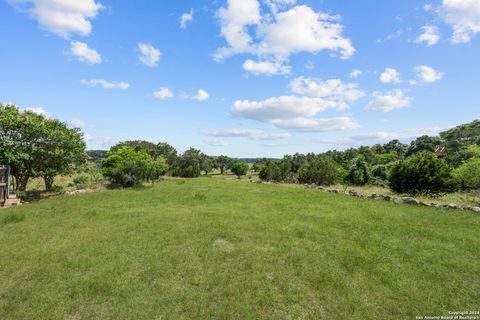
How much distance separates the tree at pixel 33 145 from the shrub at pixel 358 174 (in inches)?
1122

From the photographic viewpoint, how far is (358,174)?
29719 millimetres

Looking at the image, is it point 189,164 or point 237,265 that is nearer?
point 237,265

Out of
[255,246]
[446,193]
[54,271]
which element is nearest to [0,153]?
[54,271]

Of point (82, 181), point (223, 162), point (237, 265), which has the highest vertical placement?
point (223, 162)

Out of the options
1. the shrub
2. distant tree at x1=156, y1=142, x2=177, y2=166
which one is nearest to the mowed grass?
the shrub

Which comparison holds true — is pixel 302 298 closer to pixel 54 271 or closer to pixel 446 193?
pixel 54 271

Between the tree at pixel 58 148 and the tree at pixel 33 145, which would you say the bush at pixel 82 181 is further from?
the tree at pixel 33 145

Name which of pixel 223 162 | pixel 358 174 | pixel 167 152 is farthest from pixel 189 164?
pixel 358 174

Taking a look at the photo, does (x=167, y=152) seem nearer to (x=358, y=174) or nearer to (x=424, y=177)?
(x=358, y=174)

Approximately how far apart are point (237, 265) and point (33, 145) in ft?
48.0

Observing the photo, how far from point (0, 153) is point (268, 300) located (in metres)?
15.7

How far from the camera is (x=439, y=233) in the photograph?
7.93 metres

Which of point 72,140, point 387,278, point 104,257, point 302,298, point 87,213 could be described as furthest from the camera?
point 72,140

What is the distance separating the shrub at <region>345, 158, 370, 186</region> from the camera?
2970 cm
